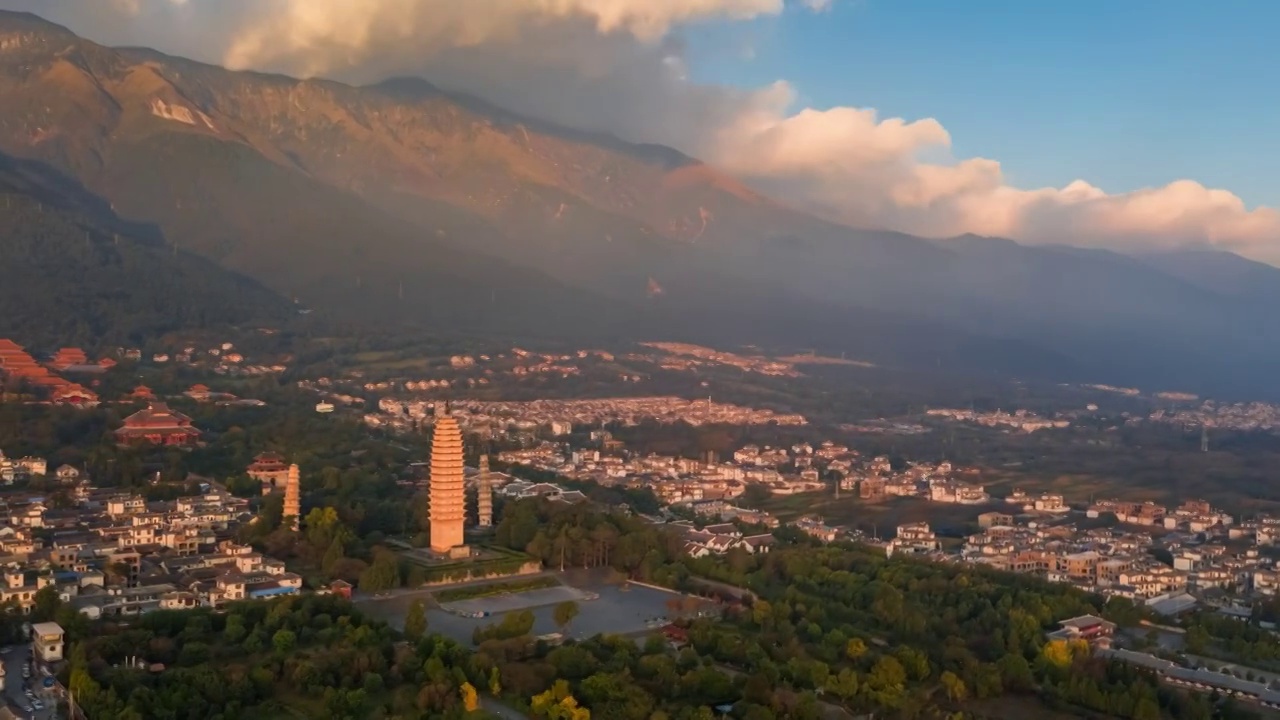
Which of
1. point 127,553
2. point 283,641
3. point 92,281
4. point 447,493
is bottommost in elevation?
point 283,641

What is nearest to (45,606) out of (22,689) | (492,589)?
(22,689)

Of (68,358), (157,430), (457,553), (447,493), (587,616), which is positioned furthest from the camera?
(68,358)

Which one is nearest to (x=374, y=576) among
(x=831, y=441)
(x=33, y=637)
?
(x=33, y=637)

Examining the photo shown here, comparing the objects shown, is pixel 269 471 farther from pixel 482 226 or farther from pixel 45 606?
pixel 482 226

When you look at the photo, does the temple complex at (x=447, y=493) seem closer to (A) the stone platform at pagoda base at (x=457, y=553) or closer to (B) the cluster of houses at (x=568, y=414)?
(A) the stone platform at pagoda base at (x=457, y=553)

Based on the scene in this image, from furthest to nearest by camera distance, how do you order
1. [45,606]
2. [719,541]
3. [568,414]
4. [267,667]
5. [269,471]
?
[568,414]
[269,471]
[719,541]
[45,606]
[267,667]

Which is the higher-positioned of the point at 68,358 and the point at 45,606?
the point at 68,358
